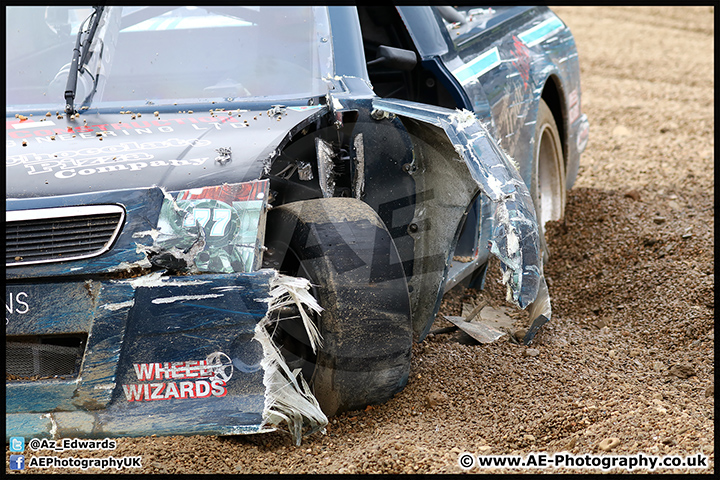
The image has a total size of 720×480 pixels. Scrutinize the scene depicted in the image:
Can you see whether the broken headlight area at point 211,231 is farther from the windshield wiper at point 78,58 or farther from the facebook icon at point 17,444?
the windshield wiper at point 78,58

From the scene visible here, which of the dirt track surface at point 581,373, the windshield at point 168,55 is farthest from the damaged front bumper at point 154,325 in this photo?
the windshield at point 168,55

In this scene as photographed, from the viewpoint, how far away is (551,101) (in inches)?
211

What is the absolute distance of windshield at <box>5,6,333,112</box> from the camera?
3.45m

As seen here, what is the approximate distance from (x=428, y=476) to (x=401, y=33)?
8.81ft

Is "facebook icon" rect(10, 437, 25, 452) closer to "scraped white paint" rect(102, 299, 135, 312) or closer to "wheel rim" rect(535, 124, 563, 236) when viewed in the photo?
"scraped white paint" rect(102, 299, 135, 312)

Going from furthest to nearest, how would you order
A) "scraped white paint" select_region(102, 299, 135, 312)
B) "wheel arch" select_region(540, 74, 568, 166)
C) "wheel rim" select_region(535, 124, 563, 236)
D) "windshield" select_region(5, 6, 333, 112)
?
"wheel rim" select_region(535, 124, 563, 236), "wheel arch" select_region(540, 74, 568, 166), "windshield" select_region(5, 6, 333, 112), "scraped white paint" select_region(102, 299, 135, 312)

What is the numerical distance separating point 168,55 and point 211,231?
131 centimetres

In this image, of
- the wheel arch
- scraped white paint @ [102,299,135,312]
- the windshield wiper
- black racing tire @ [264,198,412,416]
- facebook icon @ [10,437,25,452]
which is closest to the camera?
scraped white paint @ [102,299,135,312]

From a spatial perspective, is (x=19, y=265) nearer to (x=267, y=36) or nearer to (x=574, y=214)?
(x=267, y=36)
